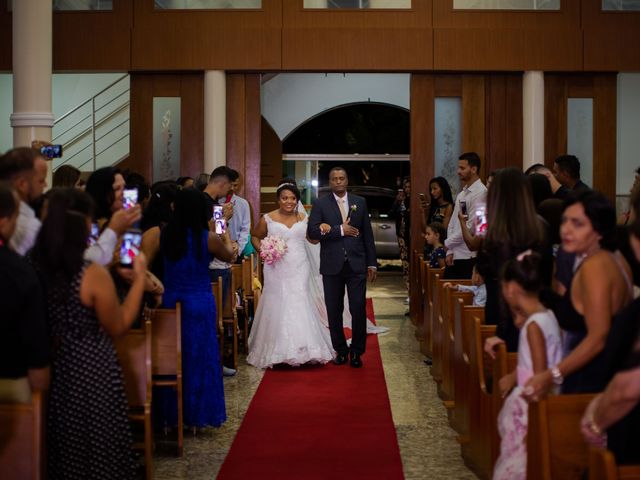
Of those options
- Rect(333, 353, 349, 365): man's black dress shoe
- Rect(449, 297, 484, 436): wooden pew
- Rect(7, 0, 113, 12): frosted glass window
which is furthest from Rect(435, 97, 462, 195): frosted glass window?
Rect(449, 297, 484, 436): wooden pew

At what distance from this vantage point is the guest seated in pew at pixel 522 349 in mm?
4344

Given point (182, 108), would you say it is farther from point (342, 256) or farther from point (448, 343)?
point (448, 343)

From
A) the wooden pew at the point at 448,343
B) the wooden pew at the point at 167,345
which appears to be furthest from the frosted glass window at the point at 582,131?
the wooden pew at the point at 167,345

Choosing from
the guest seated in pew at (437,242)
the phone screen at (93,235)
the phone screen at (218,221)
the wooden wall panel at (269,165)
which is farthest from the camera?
the wooden wall panel at (269,165)

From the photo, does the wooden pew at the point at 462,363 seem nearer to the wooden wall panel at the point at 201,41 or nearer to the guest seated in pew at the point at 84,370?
the guest seated in pew at the point at 84,370

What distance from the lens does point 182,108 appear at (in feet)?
39.9

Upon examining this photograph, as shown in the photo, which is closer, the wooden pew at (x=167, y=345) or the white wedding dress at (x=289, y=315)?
the wooden pew at (x=167, y=345)

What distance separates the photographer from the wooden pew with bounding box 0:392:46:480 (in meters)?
3.75

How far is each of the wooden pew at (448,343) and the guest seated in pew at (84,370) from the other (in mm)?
2894

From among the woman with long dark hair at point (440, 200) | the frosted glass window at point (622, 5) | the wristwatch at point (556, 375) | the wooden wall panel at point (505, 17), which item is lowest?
the wristwatch at point (556, 375)

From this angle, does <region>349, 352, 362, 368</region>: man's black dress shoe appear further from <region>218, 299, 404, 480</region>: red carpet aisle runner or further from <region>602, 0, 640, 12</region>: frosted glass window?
<region>602, 0, 640, 12</region>: frosted glass window

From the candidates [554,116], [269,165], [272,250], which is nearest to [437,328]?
[272,250]

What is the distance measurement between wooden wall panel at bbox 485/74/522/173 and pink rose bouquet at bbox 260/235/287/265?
3687mm

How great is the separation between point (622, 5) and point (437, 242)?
14.0ft
